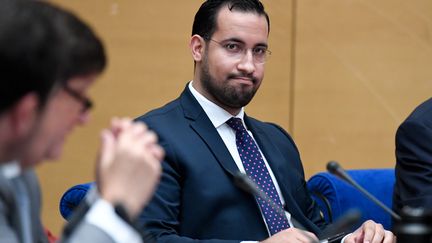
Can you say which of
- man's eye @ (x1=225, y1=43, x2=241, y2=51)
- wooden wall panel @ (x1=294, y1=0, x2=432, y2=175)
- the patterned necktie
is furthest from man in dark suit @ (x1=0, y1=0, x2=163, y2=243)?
wooden wall panel @ (x1=294, y1=0, x2=432, y2=175)

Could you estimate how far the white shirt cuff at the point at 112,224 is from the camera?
122cm

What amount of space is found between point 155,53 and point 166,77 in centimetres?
12

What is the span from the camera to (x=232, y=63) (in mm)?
2467

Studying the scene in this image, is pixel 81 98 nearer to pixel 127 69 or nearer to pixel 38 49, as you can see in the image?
pixel 38 49

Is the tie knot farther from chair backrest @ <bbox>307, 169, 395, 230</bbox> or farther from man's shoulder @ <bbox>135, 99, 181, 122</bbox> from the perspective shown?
chair backrest @ <bbox>307, 169, 395, 230</bbox>

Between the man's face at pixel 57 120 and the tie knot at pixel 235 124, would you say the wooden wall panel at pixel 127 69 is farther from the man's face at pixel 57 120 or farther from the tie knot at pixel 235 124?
the man's face at pixel 57 120

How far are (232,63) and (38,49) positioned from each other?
4.42 feet

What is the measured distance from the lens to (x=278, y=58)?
12.6 feet

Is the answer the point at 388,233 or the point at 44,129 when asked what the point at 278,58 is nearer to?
the point at 388,233

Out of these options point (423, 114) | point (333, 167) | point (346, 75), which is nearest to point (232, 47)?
point (423, 114)

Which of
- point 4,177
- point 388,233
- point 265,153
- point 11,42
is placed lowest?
point 388,233

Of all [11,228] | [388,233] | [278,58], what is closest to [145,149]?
[11,228]

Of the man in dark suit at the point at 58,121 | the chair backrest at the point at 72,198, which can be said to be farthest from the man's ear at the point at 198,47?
the man in dark suit at the point at 58,121

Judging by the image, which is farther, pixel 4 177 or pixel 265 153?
pixel 265 153
